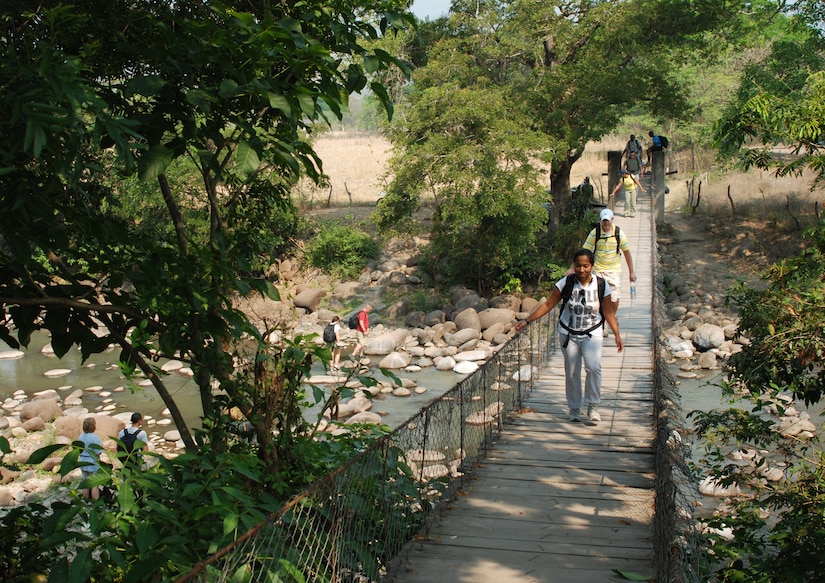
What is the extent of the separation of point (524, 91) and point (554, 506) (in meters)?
15.4

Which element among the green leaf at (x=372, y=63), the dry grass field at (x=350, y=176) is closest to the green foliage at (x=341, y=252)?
the dry grass field at (x=350, y=176)

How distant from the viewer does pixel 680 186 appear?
98.5 feet

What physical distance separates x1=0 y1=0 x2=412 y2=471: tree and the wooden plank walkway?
116 cm

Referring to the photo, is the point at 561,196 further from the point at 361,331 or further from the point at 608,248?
the point at 608,248

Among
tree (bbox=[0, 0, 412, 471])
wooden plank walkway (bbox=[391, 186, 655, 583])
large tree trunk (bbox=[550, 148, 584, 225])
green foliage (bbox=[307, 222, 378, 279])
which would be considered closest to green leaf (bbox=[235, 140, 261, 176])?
tree (bbox=[0, 0, 412, 471])

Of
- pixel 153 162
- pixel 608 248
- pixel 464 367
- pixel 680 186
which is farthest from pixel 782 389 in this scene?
pixel 680 186

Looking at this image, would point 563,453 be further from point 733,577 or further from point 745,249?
point 745,249

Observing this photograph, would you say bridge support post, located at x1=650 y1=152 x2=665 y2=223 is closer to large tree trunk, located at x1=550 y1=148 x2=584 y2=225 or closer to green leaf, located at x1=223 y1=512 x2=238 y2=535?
large tree trunk, located at x1=550 y1=148 x2=584 y2=225

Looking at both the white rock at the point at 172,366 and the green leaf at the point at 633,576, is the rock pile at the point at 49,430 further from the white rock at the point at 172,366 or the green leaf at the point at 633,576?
the green leaf at the point at 633,576

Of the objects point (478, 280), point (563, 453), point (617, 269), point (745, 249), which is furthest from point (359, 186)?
point (563, 453)

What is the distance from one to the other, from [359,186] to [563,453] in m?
26.9

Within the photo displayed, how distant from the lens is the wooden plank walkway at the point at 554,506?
3.98 metres

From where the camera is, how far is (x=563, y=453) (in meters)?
5.81

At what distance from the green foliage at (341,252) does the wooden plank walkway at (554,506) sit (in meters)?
→ 15.9
